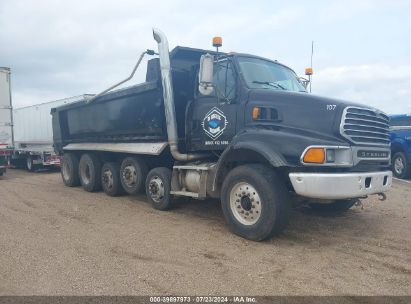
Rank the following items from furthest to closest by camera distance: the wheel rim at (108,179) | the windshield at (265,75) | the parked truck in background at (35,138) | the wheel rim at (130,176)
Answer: the parked truck in background at (35,138) → the wheel rim at (108,179) → the wheel rim at (130,176) → the windshield at (265,75)

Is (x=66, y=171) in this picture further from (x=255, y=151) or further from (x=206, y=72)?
(x=255, y=151)

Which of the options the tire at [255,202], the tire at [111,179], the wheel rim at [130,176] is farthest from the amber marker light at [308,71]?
the tire at [111,179]

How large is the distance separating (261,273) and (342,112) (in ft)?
7.46

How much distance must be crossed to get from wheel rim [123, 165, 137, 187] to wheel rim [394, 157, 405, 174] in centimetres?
837

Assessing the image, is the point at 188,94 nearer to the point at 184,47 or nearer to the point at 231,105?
the point at 184,47

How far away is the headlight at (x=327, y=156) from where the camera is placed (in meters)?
4.91

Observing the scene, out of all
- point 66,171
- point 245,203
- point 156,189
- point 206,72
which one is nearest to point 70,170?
point 66,171

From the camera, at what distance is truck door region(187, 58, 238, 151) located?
613 centimetres

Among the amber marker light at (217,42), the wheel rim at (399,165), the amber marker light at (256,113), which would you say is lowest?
the wheel rim at (399,165)

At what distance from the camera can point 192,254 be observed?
4914 mm

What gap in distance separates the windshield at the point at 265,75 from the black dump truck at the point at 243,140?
2 cm

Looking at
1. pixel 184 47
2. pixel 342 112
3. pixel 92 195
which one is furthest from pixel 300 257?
pixel 92 195

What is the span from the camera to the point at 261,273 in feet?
14.0

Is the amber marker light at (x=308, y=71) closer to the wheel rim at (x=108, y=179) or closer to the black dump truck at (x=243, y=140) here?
the black dump truck at (x=243, y=140)
